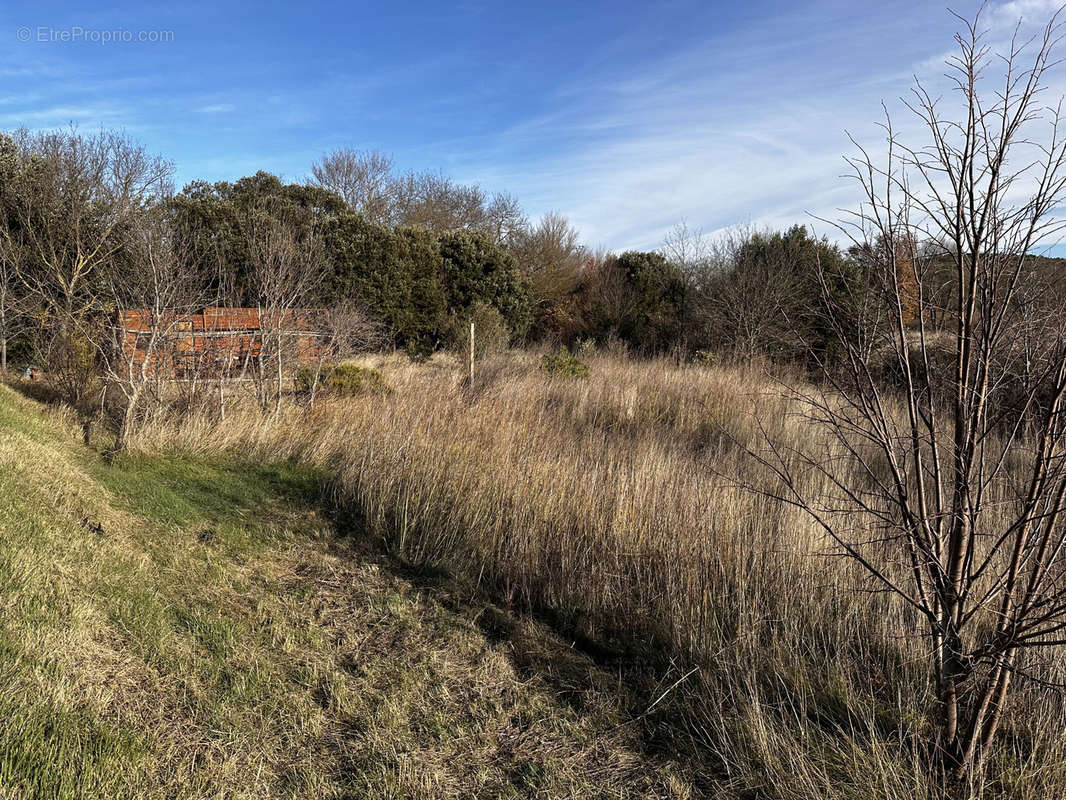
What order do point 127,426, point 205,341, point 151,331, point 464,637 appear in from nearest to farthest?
point 464,637 → point 127,426 → point 151,331 → point 205,341

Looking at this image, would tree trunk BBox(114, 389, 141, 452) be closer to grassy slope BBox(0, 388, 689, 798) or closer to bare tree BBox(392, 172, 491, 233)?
grassy slope BBox(0, 388, 689, 798)

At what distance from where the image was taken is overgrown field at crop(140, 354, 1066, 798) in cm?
242

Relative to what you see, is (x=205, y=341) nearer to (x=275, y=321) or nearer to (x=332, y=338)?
(x=275, y=321)

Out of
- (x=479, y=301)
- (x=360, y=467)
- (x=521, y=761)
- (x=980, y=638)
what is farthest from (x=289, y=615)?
(x=479, y=301)

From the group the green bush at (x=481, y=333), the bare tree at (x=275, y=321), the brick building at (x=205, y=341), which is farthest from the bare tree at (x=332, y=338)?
the green bush at (x=481, y=333)

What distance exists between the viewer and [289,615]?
377 centimetres

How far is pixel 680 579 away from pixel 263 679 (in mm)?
Answer: 2144

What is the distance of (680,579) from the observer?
3605 mm

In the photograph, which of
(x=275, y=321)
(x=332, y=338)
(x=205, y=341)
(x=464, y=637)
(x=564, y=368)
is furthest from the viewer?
(x=564, y=368)

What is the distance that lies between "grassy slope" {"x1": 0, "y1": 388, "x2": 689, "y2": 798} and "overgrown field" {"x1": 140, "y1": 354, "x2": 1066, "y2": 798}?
0.29 m

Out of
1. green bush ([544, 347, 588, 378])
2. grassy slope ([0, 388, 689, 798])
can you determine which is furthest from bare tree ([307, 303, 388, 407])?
grassy slope ([0, 388, 689, 798])

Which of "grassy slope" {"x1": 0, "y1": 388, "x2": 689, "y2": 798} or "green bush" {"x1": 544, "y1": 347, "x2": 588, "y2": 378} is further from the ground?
"green bush" {"x1": 544, "y1": 347, "x2": 588, "y2": 378}

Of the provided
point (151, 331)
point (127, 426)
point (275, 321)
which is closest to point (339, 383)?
point (275, 321)

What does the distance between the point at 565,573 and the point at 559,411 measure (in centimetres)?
412
